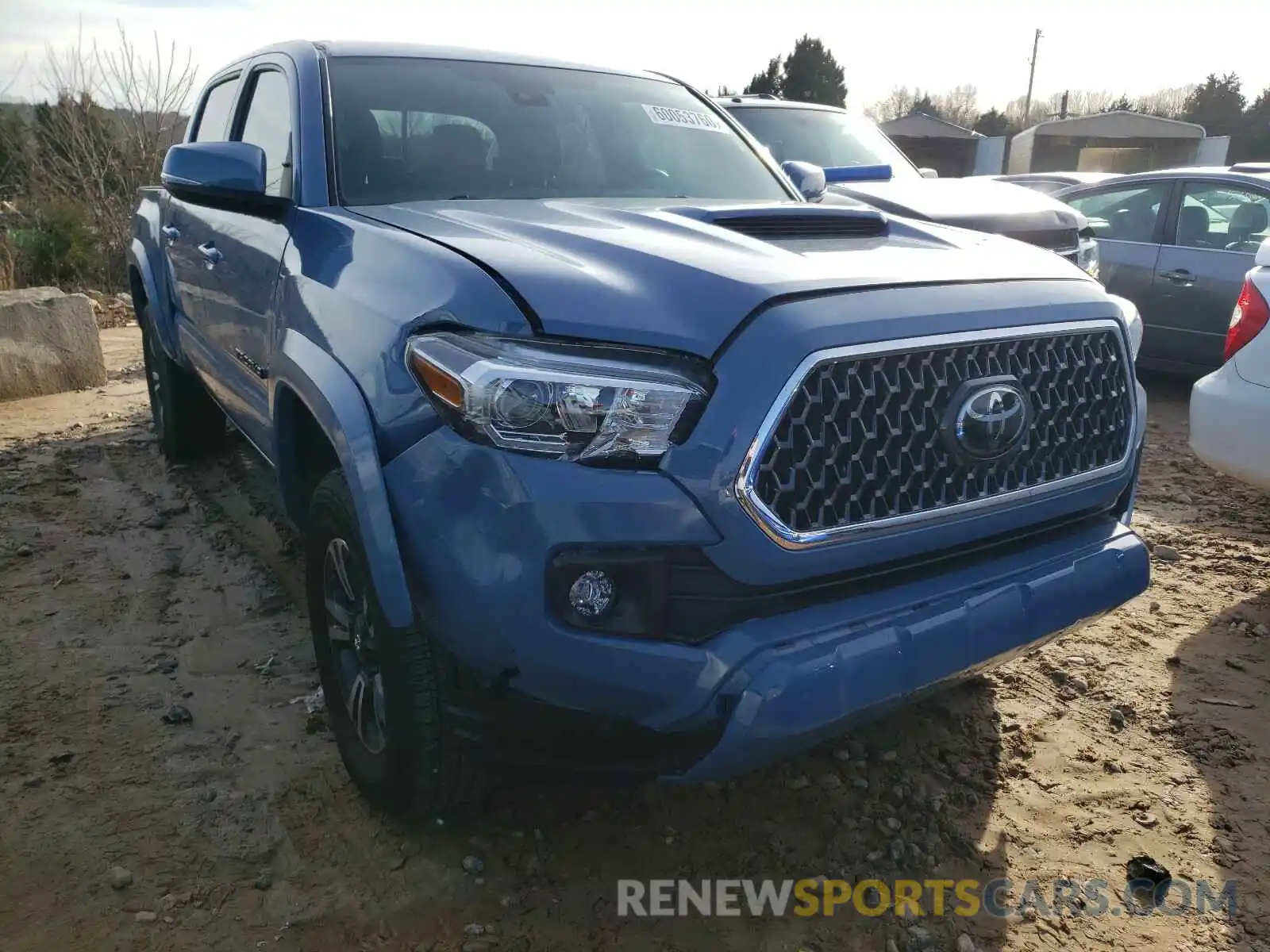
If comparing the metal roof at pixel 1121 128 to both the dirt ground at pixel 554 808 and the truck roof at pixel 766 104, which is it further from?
the dirt ground at pixel 554 808

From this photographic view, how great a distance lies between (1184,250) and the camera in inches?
255

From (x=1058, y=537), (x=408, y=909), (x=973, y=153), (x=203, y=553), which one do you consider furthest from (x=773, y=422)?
(x=973, y=153)

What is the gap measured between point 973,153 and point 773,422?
3453cm

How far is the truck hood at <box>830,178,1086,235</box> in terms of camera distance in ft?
17.8

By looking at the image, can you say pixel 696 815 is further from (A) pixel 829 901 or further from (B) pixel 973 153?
(B) pixel 973 153

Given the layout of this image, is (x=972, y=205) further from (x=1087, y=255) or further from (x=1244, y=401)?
(x=1244, y=401)

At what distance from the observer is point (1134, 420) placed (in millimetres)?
2395

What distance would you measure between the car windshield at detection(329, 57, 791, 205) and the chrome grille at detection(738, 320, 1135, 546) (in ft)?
4.54

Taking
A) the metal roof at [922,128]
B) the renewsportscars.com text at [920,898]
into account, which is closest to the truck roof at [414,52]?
the renewsportscars.com text at [920,898]

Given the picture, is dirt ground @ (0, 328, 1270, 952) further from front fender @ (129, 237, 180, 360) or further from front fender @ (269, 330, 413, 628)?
front fender @ (129, 237, 180, 360)

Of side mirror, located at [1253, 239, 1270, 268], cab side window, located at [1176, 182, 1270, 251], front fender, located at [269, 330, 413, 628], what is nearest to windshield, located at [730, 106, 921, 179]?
cab side window, located at [1176, 182, 1270, 251]

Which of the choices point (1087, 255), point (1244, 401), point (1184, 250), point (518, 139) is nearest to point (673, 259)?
point (518, 139)

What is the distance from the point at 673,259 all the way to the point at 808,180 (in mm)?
1976

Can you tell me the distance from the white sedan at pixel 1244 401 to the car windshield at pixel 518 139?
1628 mm
